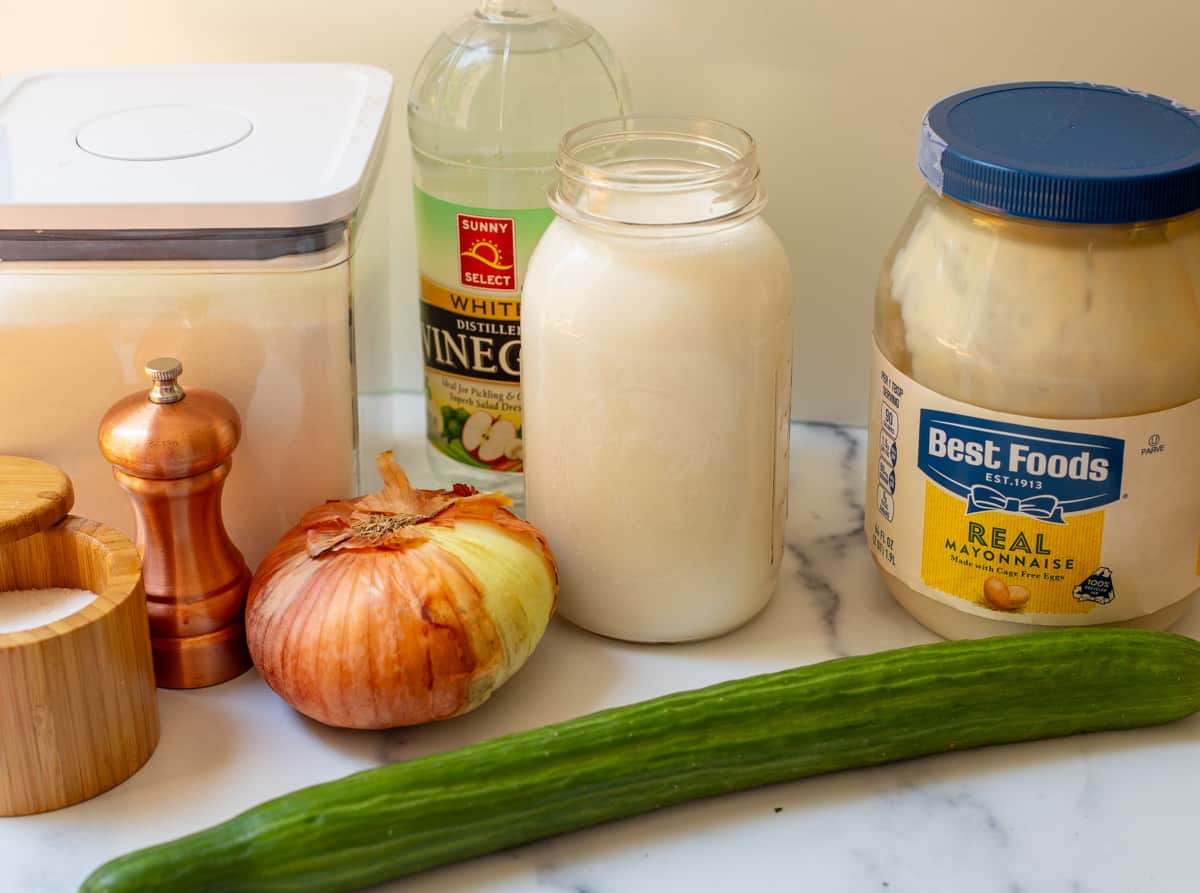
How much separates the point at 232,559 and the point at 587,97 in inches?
14.8

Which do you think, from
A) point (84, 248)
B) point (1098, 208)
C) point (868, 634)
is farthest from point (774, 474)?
point (84, 248)

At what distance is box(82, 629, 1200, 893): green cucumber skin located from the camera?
67cm

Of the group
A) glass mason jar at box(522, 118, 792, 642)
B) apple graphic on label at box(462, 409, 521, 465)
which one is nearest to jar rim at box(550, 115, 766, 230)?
glass mason jar at box(522, 118, 792, 642)

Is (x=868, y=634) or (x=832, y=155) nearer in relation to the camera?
(x=868, y=634)

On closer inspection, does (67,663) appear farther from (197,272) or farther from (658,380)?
(658,380)

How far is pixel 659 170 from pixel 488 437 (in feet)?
0.75

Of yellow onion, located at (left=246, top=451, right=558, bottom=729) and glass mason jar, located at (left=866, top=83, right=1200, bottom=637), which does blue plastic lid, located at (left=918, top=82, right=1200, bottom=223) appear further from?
yellow onion, located at (left=246, top=451, right=558, bottom=729)

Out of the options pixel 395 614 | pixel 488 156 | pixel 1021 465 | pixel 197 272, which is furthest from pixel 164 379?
pixel 1021 465

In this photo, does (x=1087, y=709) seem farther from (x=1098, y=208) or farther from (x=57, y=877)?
(x=57, y=877)

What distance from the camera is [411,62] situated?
3.40 ft

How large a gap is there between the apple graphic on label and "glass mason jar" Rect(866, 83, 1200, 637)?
258mm

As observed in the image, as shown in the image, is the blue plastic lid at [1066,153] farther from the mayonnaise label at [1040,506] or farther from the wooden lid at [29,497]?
the wooden lid at [29,497]

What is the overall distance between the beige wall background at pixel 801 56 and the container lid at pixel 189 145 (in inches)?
3.0

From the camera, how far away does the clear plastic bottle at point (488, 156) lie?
945 mm
